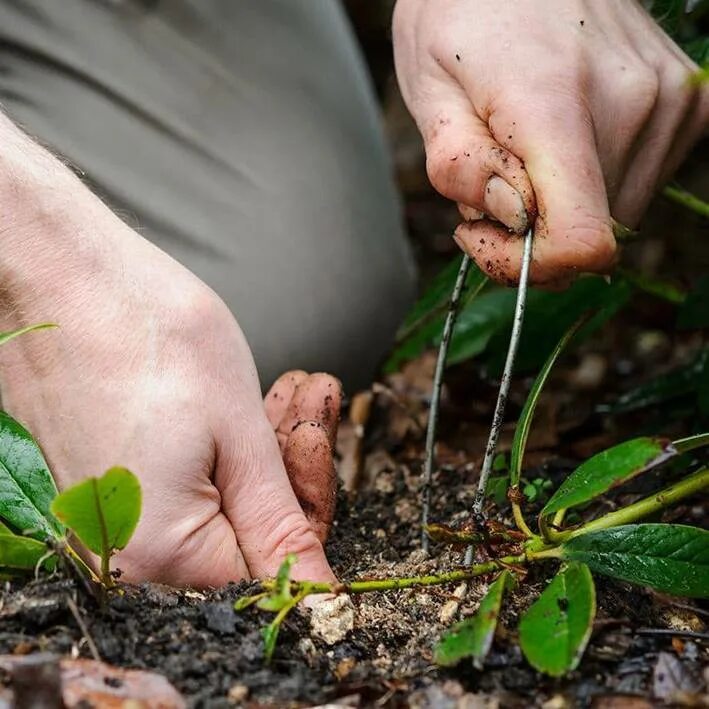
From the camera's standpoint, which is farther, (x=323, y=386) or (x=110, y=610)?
(x=323, y=386)

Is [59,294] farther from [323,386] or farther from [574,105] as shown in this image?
[574,105]

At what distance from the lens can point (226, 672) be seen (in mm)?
858

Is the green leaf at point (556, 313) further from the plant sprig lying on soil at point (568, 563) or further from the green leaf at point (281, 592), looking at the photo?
the green leaf at point (281, 592)

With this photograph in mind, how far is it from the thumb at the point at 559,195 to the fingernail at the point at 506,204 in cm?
2

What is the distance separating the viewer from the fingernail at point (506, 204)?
1.01 meters

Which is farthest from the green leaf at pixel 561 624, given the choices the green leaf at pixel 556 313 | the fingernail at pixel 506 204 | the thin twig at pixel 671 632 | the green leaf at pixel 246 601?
the green leaf at pixel 556 313

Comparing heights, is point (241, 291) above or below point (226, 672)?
below

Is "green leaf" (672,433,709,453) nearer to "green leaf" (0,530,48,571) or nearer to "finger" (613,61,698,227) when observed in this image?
"finger" (613,61,698,227)

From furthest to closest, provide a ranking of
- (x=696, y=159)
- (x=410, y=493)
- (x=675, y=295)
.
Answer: (x=696, y=159) → (x=675, y=295) → (x=410, y=493)

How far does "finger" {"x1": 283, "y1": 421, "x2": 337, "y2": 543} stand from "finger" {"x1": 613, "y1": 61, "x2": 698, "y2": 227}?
472mm

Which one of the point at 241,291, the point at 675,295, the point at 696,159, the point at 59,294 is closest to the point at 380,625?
the point at 59,294

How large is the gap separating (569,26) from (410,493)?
2.26ft

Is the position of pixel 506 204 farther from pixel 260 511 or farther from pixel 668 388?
pixel 668 388

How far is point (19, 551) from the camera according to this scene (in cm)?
91
